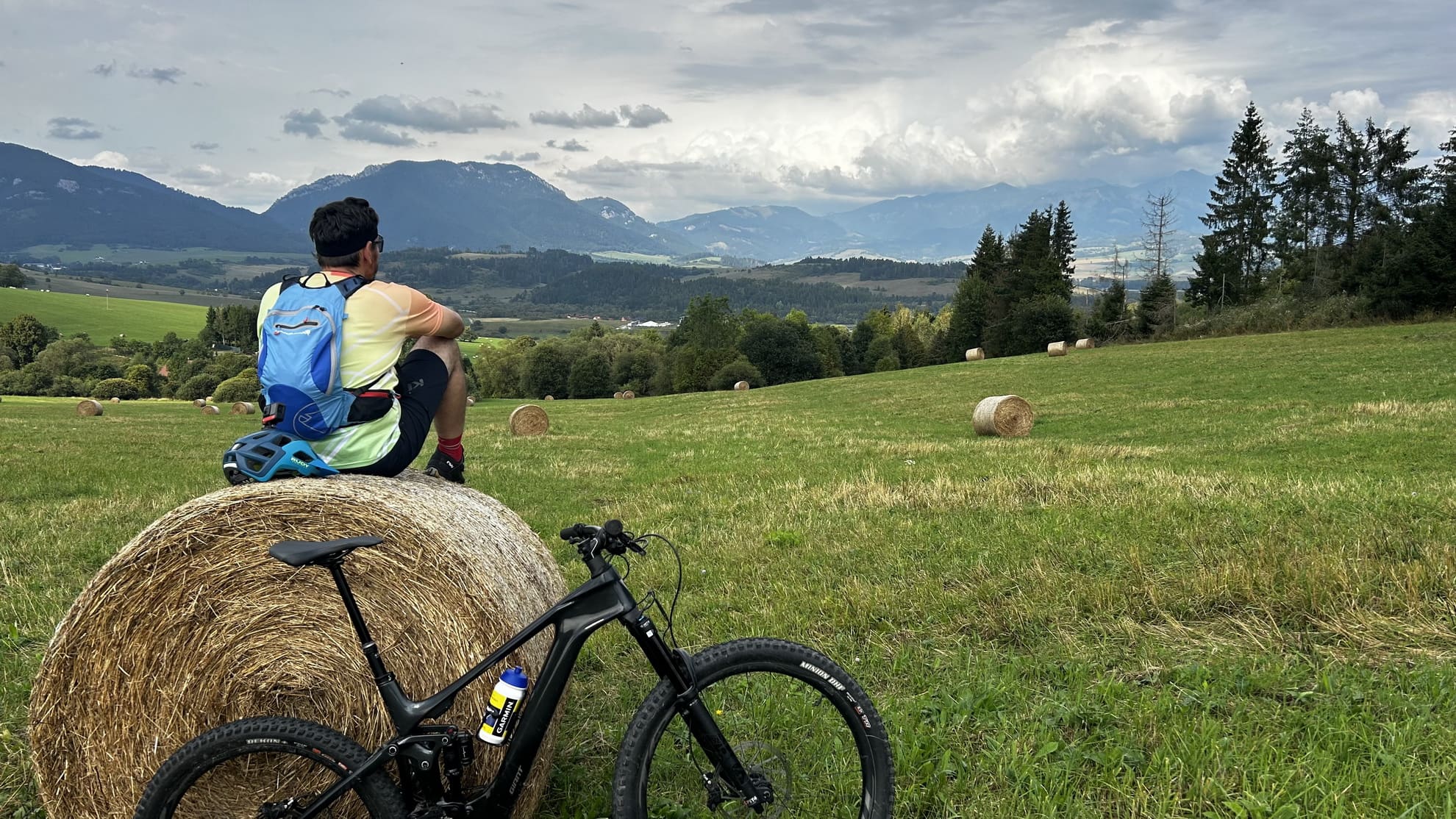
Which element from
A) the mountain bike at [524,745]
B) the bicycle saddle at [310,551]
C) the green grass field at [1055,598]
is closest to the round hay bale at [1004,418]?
the green grass field at [1055,598]

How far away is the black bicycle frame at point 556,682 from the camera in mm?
3609

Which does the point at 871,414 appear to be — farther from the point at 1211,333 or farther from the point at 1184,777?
the point at 1211,333

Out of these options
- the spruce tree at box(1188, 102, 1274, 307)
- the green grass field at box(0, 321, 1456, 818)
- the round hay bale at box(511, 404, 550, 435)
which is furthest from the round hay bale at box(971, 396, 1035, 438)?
the spruce tree at box(1188, 102, 1274, 307)

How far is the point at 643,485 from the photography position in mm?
13922

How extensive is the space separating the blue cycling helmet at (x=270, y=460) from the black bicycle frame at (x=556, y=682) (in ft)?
4.14

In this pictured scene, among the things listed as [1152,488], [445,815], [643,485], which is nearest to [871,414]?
[643,485]

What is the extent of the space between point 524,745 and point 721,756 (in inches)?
34.7

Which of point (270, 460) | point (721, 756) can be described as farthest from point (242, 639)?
point (721, 756)

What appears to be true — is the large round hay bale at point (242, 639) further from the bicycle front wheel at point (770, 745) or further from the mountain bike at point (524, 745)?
the bicycle front wheel at point (770, 745)

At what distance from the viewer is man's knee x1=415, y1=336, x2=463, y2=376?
6.21 metres

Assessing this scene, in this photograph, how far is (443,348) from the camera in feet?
20.7

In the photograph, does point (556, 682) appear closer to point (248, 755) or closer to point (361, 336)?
point (248, 755)

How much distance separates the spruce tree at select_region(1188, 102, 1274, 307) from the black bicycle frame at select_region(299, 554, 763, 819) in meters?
80.7

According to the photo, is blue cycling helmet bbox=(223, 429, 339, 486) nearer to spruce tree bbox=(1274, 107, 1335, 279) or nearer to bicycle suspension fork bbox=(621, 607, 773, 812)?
bicycle suspension fork bbox=(621, 607, 773, 812)
